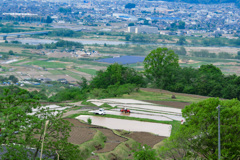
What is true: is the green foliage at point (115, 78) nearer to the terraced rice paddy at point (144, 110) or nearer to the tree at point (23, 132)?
the terraced rice paddy at point (144, 110)

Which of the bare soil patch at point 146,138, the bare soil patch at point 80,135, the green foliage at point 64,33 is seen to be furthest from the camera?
the green foliage at point 64,33

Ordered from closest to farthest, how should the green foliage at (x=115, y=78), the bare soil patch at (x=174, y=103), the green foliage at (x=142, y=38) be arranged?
the bare soil patch at (x=174, y=103) → the green foliage at (x=115, y=78) → the green foliage at (x=142, y=38)

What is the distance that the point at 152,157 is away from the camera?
15.8 metres

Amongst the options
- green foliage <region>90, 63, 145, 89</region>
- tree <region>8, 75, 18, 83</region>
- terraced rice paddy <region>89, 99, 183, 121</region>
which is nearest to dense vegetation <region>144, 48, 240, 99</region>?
green foliage <region>90, 63, 145, 89</region>

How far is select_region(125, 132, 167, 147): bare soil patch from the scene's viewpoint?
930 inches

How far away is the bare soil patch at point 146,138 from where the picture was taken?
77.5 feet

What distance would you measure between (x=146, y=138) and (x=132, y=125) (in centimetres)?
387

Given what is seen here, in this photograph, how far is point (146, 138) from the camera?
80.5 ft

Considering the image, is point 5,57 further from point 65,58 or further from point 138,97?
point 138,97

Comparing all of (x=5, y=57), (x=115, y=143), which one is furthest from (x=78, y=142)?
(x=5, y=57)

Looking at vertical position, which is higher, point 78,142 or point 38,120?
point 38,120

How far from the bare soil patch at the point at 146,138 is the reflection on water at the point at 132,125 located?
40.0 inches

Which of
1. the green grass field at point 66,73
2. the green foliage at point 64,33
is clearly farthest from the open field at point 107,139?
the green foliage at point 64,33

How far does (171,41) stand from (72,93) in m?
70.5
